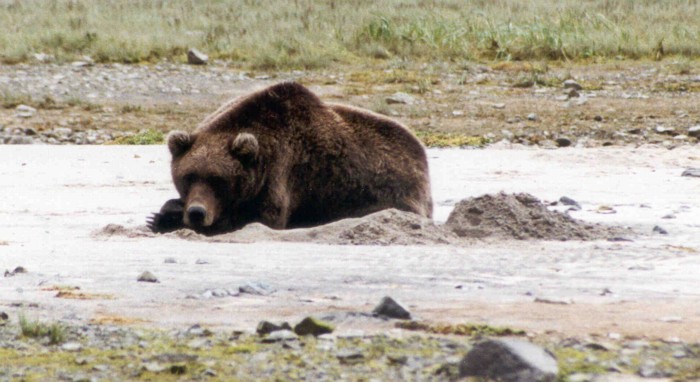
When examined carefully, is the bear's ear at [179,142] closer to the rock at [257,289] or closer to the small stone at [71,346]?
the rock at [257,289]

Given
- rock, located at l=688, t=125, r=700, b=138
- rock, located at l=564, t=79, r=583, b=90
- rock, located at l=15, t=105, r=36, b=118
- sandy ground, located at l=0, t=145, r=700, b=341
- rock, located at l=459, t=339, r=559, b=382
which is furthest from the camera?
rock, located at l=564, t=79, r=583, b=90

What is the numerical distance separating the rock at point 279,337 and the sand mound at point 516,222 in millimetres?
3860

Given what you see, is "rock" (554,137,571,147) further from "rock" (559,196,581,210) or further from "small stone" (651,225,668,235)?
"small stone" (651,225,668,235)

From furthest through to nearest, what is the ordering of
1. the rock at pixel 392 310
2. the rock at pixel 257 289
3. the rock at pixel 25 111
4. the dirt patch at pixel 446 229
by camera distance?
the rock at pixel 25 111
the dirt patch at pixel 446 229
the rock at pixel 257 289
the rock at pixel 392 310

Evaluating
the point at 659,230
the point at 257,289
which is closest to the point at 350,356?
the point at 257,289

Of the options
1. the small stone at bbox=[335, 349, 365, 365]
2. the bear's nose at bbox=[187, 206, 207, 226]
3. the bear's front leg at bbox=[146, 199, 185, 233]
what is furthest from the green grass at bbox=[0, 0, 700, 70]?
the small stone at bbox=[335, 349, 365, 365]

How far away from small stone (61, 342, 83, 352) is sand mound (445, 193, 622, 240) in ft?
13.9

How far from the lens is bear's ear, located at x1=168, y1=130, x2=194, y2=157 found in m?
9.52

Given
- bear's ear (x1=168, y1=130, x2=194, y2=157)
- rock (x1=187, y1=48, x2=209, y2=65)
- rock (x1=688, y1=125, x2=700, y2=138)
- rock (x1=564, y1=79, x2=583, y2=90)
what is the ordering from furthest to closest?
rock (x1=187, y1=48, x2=209, y2=65) < rock (x1=564, y1=79, x2=583, y2=90) < rock (x1=688, y1=125, x2=700, y2=138) < bear's ear (x1=168, y1=130, x2=194, y2=157)

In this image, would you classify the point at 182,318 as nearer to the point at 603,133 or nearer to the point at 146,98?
the point at 603,133

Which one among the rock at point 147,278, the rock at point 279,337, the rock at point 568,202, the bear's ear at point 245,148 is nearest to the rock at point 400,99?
the rock at point 568,202

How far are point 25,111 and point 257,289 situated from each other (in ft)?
44.3

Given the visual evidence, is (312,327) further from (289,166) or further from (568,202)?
(568,202)

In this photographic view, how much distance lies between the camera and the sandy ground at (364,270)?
5891 millimetres
